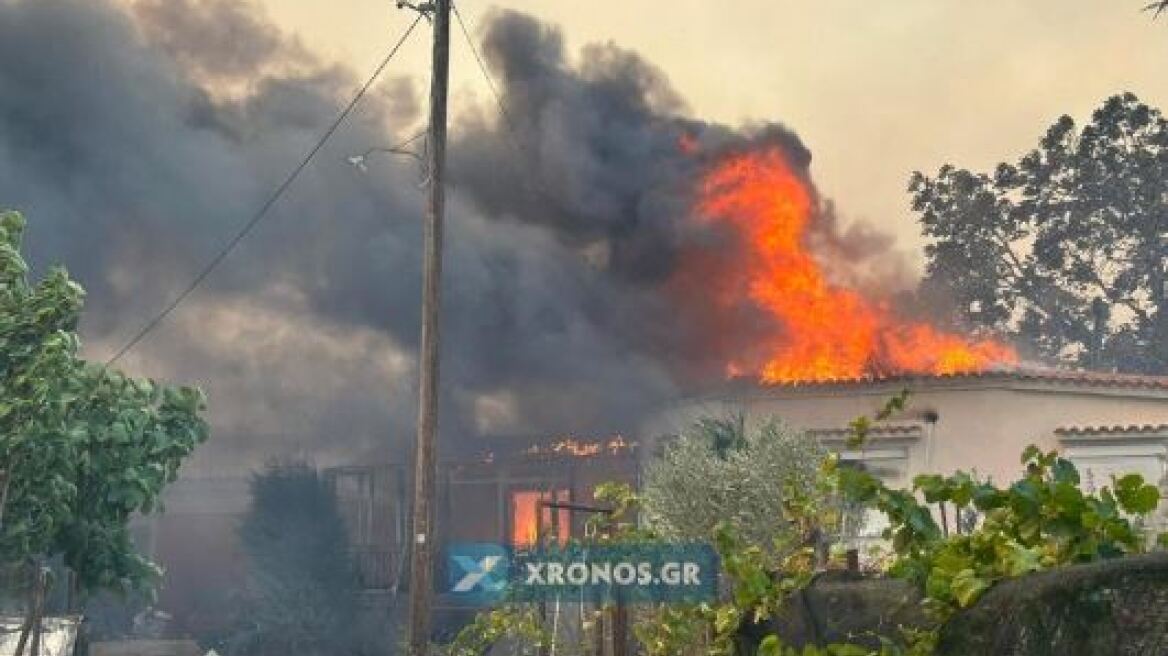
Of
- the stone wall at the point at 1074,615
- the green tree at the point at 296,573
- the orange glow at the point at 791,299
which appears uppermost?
the orange glow at the point at 791,299

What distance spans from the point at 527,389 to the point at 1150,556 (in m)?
36.8

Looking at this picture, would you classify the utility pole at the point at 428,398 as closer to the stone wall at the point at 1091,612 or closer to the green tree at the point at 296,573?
the stone wall at the point at 1091,612

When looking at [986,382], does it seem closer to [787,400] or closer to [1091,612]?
[787,400]

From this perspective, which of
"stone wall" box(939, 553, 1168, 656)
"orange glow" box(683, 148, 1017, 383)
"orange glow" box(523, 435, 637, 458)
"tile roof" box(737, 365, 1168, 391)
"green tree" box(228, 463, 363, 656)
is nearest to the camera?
"stone wall" box(939, 553, 1168, 656)

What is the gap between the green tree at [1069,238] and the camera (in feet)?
148

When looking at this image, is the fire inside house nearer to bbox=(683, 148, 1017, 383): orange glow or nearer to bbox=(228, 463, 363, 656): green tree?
bbox=(683, 148, 1017, 383): orange glow

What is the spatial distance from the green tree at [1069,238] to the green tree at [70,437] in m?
31.1

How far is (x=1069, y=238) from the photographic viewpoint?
152 ft

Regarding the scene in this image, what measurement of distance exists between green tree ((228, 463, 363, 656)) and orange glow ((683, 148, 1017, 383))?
35.4ft

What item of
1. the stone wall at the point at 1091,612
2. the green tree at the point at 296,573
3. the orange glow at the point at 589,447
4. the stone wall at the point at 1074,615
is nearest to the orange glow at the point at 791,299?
the orange glow at the point at 589,447

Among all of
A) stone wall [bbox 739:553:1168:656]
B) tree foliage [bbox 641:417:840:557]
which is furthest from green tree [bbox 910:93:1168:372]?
stone wall [bbox 739:553:1168:656]

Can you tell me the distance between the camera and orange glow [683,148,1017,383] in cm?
2878

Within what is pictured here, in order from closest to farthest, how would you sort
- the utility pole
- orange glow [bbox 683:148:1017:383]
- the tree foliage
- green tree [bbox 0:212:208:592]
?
the utility pole < the tree foliage < green tree [bbox 0:212:208:592] < orange glow [bbox 683:148:1017:383]

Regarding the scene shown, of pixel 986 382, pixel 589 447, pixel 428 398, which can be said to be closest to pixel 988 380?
pixel 986 382
